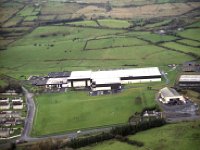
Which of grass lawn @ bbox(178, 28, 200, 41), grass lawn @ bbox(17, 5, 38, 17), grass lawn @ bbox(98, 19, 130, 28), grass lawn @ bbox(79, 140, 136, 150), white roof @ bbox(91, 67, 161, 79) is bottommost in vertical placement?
grass lawn @ bbox(79, 140, 136, 150)

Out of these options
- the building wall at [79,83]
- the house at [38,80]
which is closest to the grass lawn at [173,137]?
the building wall at [79,83]

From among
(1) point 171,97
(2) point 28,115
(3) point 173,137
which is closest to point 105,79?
(1) point 171,97

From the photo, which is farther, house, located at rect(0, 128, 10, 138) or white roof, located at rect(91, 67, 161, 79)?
white roof, located at rect(91, 67, 161, 79)

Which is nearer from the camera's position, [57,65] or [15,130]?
[15,130]

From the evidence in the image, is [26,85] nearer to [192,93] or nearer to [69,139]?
[69,139]

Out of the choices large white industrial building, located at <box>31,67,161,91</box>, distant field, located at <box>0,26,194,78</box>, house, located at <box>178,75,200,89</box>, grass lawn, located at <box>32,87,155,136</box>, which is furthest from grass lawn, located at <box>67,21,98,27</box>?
house, located at <box>178,75,200,89</box>

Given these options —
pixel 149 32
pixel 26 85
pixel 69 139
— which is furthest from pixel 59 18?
pixel 69 139

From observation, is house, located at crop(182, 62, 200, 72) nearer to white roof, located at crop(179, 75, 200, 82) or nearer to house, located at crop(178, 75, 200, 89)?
white roof, located at crop(179, 75, 200, 82)
